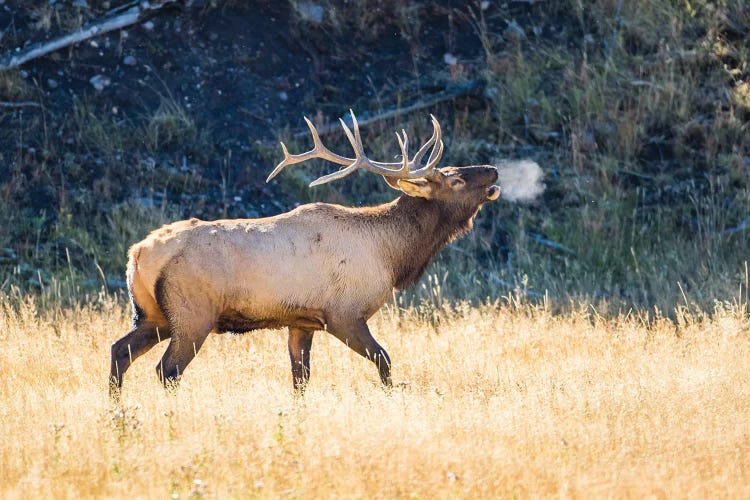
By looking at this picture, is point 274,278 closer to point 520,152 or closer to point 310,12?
point 520,152

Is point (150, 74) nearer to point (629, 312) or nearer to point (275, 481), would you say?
point (629, 312)

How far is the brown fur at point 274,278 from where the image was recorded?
27.6 feet

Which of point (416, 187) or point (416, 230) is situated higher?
point (416, 187)

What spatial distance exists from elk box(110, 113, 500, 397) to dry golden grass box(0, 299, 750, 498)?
36cm

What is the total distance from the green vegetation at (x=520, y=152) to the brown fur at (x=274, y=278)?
9.51 feet

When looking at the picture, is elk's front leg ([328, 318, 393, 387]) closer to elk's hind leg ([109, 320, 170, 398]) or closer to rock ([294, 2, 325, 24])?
elk's hind leg ([109, 320, 170, 398])

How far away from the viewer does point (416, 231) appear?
9.61 m

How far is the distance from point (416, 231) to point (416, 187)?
35 centimetres

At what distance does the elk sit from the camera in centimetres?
843

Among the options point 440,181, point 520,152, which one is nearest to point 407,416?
point 440,181

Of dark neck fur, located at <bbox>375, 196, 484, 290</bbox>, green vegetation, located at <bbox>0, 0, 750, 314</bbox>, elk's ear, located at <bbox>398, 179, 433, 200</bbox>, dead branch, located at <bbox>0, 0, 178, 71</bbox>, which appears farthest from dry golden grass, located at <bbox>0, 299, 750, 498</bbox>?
dead branch, located at <bbox>0, 0, 178, 71</bbox>

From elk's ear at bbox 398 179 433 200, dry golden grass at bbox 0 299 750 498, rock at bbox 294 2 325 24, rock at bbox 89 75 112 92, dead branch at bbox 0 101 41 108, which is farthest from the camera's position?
rock at bbox 294 2 325 24

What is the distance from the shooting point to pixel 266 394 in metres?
8.16

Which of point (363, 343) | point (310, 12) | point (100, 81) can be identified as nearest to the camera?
point (363, 343)
